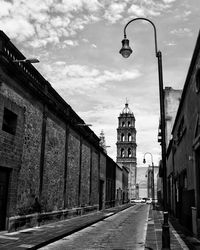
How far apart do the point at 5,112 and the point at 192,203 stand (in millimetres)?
8616

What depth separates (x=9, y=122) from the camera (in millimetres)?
12000

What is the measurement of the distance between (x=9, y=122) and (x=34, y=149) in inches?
94.5

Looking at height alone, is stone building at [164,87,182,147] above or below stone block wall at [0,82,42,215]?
above

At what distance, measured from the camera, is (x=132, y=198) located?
78500 mm

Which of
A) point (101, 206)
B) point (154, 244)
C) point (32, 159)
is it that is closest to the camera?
point (154, 244)

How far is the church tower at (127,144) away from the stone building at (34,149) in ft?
177

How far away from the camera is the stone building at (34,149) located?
37.4 ft

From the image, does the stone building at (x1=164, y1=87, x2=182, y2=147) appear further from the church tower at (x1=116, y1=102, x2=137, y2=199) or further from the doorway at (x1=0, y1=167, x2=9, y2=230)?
the church tower at (x1=116, y1=102, x2=137, y2=199)

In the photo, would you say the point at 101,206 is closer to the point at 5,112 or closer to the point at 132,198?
the point at 5,112

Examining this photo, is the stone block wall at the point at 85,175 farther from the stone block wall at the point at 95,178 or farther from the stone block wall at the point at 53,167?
the stone block wall at the point at 53,167

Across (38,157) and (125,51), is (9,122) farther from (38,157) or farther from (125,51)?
(125,51)

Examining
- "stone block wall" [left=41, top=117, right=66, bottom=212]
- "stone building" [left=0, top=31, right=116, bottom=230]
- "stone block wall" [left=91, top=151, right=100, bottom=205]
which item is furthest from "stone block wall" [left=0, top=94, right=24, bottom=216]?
"stone block wall" [left=91, top=151, right=100, bottom=205]

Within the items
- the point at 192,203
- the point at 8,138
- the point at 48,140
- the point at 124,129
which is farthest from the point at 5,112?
the point at 124,129

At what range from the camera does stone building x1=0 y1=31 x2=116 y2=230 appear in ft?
37.4
